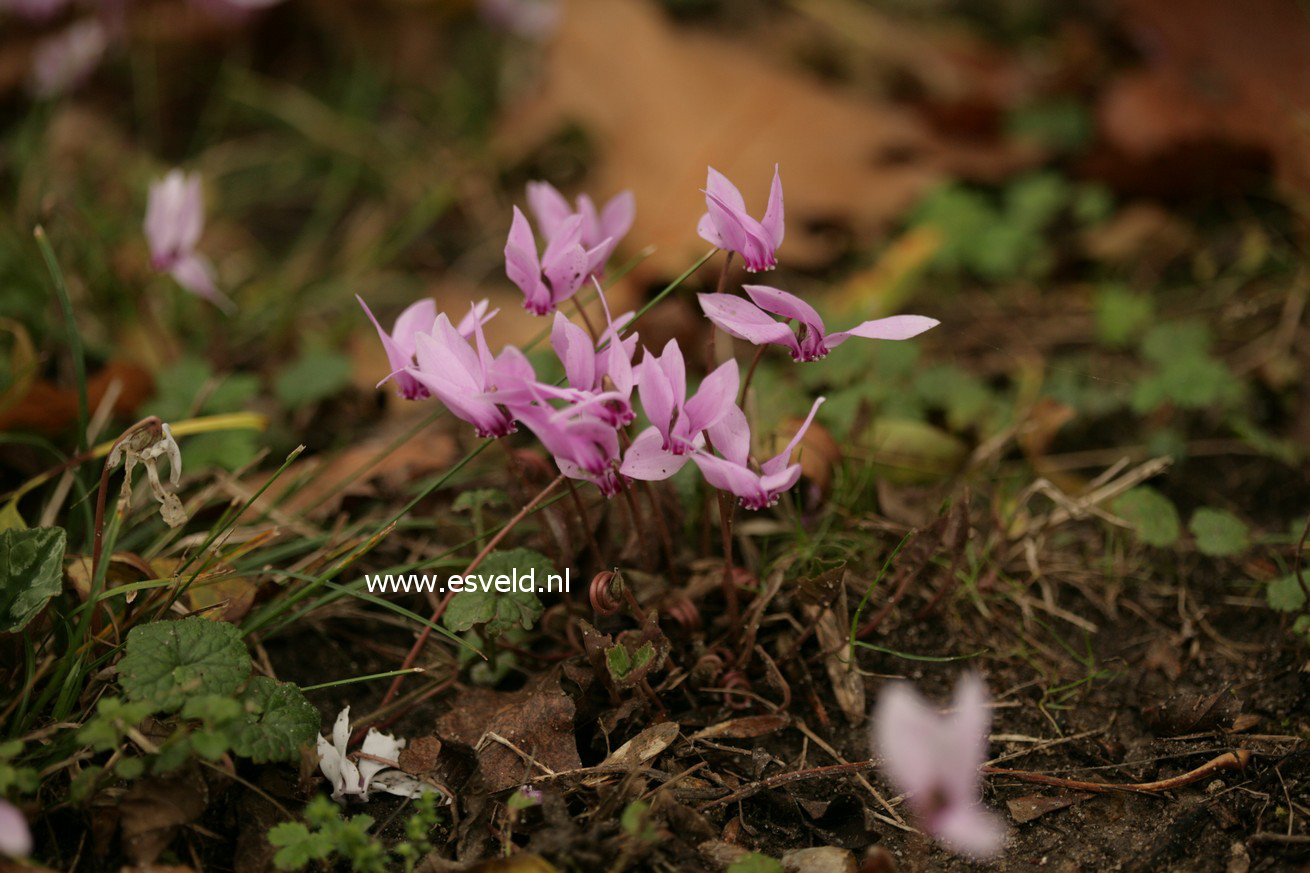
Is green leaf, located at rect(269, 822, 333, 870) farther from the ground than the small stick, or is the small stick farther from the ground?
the small stick

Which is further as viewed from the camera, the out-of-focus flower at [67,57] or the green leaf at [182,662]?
the out-of-focus flower at [67,57]

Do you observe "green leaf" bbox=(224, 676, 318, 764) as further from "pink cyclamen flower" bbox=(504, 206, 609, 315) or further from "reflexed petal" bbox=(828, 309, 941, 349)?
"reflexed petal" bbox=(828, 309, 941, 349)

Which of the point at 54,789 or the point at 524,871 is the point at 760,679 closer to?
the point at 524,871

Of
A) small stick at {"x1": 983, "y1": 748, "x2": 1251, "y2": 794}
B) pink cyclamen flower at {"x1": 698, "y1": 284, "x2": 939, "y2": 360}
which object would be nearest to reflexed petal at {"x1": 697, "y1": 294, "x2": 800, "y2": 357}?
pink cyclamen flower at {"x1": 698, "y1": 284, "x2": 939, "y2": 360}

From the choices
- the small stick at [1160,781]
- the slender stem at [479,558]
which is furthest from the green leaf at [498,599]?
the small stick at [1160,781]

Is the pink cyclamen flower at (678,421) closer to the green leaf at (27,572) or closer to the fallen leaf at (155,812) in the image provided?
the fallen leaf at (155,812)
